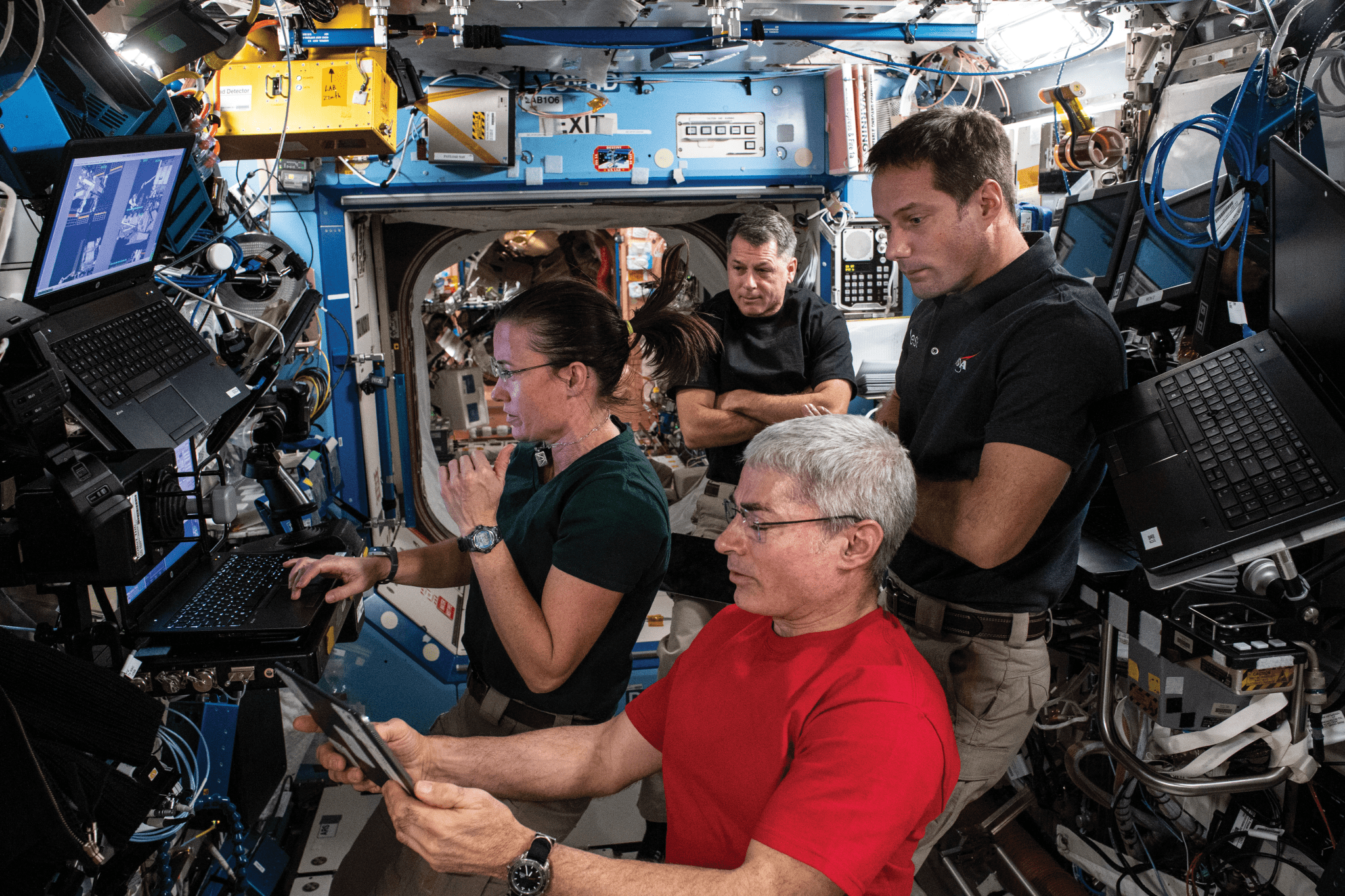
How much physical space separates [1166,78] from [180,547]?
327 centimetres

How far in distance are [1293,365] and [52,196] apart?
96.3 inches

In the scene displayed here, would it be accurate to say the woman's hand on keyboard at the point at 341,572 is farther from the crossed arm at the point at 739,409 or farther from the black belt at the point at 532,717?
the crossed arm at the point at 739,409

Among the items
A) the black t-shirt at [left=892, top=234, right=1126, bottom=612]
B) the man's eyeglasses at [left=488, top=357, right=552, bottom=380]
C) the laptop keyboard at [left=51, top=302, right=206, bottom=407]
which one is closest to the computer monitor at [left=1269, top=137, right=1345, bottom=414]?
the black t-shirt at [left=892, top=234, right=1126, bottom=612]

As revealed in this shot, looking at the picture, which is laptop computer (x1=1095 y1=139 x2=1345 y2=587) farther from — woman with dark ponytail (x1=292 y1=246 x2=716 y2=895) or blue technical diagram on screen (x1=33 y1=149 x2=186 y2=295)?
blue technical diagram on screen (x1=33 y1=149 x2=186 y2=295)

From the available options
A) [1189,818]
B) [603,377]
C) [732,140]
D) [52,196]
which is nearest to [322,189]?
[732,140]

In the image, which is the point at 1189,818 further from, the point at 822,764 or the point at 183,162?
the point at 183,162

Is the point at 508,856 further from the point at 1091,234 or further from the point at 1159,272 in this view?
the point at 1091,234

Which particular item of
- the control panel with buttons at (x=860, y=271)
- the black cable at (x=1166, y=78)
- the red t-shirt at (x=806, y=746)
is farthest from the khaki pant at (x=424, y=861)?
the control panel with buttons at (x=860, y=271)

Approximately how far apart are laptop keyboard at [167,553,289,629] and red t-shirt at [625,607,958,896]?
37.4 inches

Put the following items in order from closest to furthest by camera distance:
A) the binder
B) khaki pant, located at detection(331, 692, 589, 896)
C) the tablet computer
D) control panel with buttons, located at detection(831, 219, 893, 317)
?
the tablet computer
khaki pant, located at detection(331, 692, 589, 896)
the binder
control panel with buttons, located at detection(831, 219, 893, 317)

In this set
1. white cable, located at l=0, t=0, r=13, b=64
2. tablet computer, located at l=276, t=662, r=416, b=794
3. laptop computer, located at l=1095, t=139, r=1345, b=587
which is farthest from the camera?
laptop computer, located at l=1095, t=139, r=1345, b=587

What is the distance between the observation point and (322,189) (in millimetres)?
3746

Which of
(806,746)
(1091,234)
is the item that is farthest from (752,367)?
(806,746)

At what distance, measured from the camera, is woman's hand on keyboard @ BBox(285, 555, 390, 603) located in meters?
2.00
